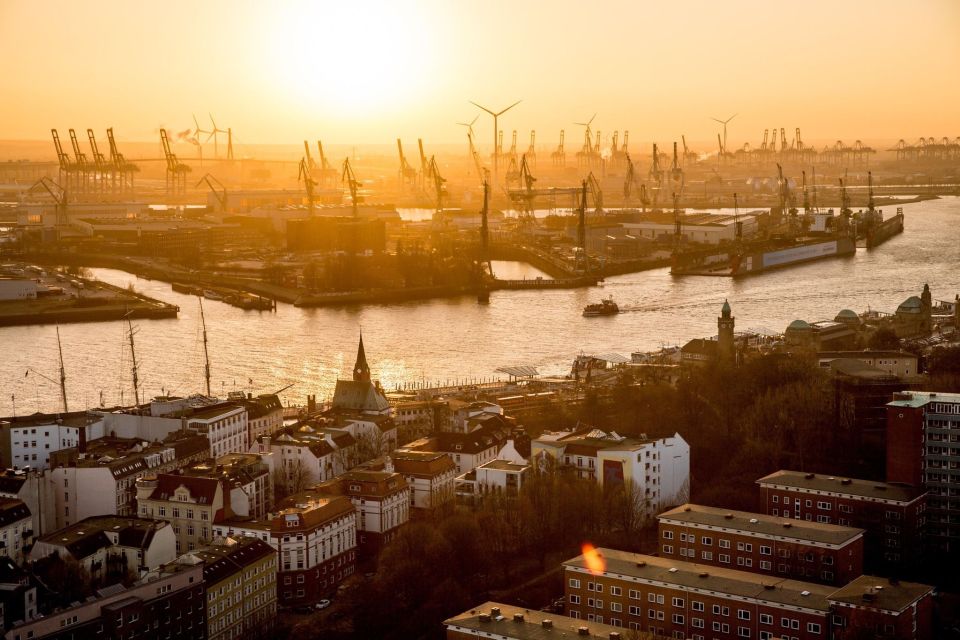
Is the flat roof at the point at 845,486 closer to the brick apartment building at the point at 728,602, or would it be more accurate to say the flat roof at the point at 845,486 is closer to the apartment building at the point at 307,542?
the brick apartment building at the point at 728,602

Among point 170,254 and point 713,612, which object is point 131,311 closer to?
point 170,254

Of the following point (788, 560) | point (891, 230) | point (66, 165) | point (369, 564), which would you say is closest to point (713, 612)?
point (788, 560)

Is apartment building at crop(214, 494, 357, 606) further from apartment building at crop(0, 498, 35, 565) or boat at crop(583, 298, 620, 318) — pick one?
boat at crop(583, 298, 620, 318)

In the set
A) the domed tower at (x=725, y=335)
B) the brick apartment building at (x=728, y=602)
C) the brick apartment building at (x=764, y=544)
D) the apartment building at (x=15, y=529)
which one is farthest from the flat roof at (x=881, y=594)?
the domed tower at (x=725, y=335)

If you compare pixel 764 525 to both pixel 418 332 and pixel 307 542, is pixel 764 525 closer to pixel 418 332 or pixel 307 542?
pixel 307 542

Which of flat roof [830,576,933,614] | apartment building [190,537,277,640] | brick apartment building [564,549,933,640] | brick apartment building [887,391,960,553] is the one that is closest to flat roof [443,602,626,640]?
brick apartment building [564,549,933,640]

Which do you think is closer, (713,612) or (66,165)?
(713,612)

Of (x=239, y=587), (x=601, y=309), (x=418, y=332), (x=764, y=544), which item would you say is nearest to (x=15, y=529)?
(x=239, y=587)

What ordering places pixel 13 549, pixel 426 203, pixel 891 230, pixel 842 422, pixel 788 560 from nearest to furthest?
pixel 788 560 < pixel 13 549 < pixel 842 422 < pixel 891 230 < pixel 426 203
